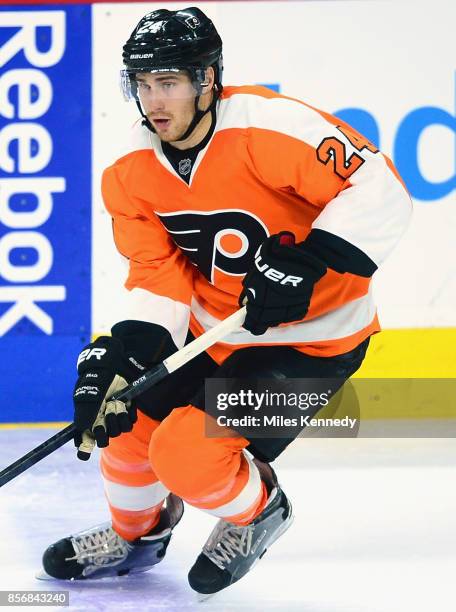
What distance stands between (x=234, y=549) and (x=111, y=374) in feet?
1.52

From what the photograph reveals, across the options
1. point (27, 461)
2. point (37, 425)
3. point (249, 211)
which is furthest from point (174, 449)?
point (37, 425)

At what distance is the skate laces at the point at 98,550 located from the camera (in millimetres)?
2645

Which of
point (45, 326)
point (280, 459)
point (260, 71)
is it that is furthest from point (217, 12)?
point (280, 459)

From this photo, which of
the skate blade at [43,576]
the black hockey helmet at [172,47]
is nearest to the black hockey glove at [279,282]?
the black hockey helmet at [172,47]

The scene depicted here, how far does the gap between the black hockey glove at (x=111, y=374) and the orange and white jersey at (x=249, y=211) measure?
0.14ft

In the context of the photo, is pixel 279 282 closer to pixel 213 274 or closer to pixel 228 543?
pixel 213 274

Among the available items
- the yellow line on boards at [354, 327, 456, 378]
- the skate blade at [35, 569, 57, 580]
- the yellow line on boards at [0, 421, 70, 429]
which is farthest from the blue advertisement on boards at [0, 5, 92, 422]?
the skate blade at [35, 569, 57, 580]

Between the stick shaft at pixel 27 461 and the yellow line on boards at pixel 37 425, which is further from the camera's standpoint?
the yellow line on boards at pixel 37 425

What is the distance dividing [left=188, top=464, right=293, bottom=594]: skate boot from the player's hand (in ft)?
1.11

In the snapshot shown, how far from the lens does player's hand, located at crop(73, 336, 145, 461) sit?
7.67ft

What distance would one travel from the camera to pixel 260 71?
4082mm

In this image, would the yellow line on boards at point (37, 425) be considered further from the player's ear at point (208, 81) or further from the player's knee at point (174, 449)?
the player's ear at point (208, 81)

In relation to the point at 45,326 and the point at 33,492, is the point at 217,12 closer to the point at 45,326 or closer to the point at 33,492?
the point at 45,326

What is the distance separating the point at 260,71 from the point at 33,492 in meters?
1.64
